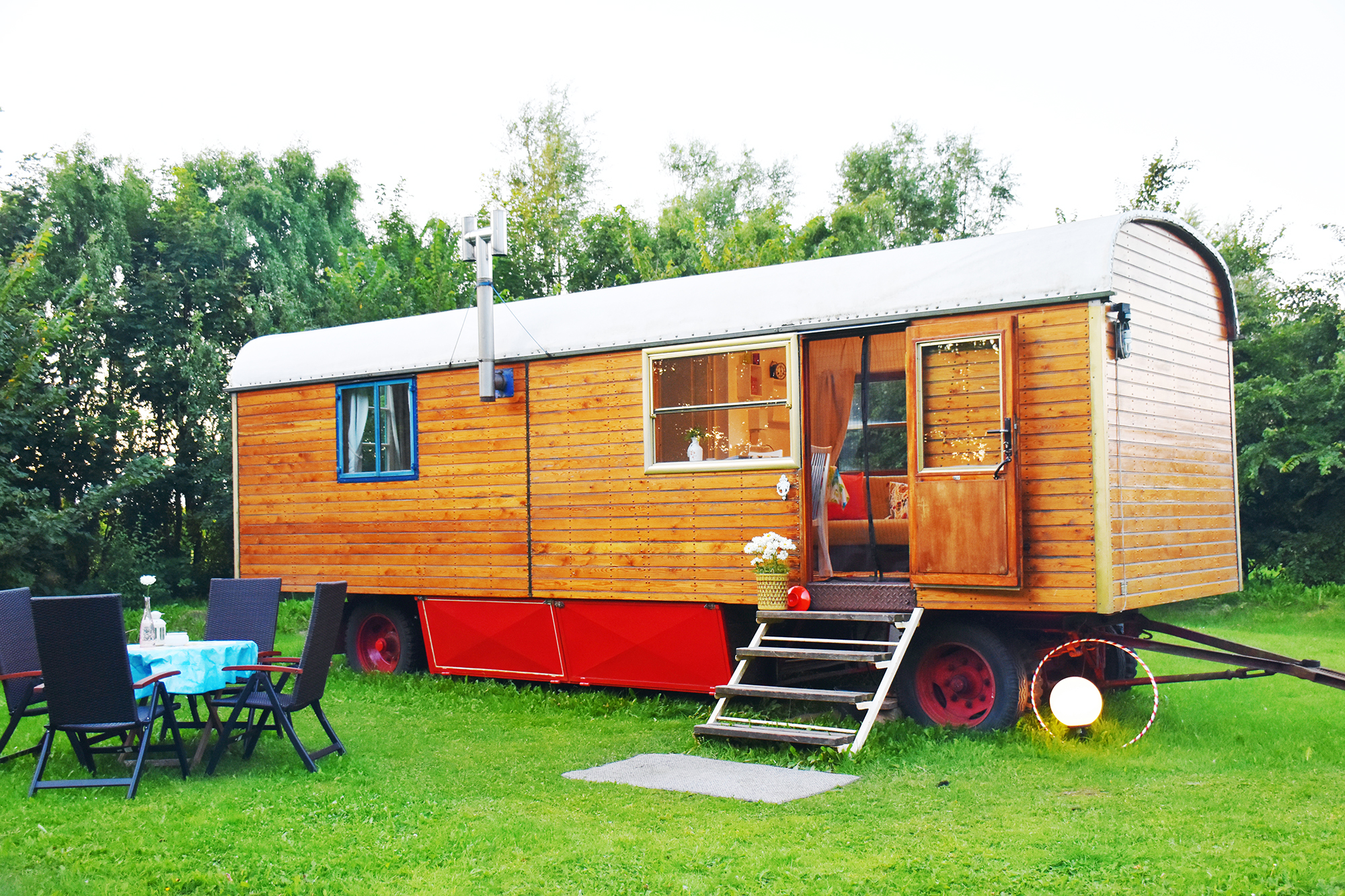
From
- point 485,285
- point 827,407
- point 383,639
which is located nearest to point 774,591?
point 827,407

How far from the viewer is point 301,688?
6.43 m

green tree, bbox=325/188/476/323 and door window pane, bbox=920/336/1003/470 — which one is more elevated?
green tree, bbox=325/188/476/323

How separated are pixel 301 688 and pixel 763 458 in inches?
134

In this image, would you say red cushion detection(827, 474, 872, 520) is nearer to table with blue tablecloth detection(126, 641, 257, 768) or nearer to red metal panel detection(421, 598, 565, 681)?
red metal panel detection(421, 598, 565, 681)

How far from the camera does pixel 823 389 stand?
8367mm

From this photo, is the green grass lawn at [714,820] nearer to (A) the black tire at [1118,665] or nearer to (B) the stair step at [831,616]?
(A) the black tire at [1118,665]

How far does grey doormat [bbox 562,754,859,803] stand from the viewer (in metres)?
5.86

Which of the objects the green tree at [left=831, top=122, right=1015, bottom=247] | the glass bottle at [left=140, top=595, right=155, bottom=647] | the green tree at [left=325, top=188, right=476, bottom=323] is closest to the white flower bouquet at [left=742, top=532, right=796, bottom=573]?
the glass bottle at [left=140, top=595, right=155, bottom=647]

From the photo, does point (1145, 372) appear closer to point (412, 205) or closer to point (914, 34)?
point (914, 34)

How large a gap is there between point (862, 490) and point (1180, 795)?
4906mm

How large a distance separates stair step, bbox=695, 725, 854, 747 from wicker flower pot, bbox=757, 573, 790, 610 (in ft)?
3.01

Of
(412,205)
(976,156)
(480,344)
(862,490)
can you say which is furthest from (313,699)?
(976,156)

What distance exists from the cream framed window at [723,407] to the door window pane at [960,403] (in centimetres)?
101

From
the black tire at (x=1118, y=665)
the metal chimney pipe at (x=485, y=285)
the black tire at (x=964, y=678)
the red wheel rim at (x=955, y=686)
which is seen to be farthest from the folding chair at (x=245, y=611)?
the black tire at (x=1118, y=665)
